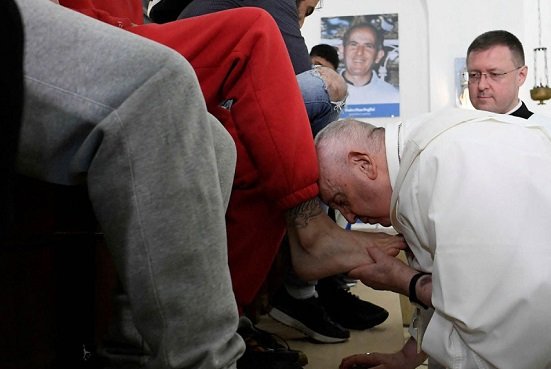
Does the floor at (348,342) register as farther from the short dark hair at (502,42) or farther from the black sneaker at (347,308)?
the short dark hair at (502,42)

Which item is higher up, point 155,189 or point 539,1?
point 155,189

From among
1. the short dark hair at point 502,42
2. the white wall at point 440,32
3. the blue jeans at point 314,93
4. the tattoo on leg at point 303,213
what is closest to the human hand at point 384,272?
the tattoo on leg at point 303,213

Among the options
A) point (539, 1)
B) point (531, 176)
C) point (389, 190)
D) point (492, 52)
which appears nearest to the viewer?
point (531, 176)

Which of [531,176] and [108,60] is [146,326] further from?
[531,176]

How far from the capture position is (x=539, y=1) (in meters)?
7.88

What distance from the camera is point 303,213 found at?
1.68 metres

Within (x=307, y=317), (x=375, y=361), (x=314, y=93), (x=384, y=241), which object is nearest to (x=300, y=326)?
(x=307, y=317)

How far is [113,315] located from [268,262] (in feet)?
2.34

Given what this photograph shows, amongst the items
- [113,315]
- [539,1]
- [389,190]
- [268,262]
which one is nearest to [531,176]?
[389,190]

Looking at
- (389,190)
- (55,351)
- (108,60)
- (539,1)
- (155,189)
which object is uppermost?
(108,60)

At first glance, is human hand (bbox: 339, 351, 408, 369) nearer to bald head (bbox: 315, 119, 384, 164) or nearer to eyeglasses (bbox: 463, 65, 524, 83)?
bald head (bbox: 315, 119, 384, 164)

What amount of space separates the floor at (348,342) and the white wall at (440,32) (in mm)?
5725

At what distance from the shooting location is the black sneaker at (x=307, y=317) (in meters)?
2.22

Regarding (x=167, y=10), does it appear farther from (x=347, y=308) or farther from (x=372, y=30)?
(x=372, y=30)
